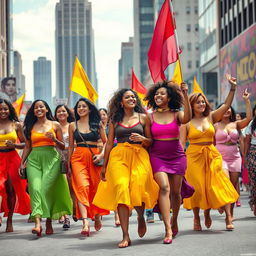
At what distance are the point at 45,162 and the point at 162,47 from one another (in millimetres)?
2336

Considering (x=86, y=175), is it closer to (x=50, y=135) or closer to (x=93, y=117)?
(x=50, y=135)

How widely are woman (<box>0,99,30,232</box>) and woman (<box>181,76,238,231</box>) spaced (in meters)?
2.59

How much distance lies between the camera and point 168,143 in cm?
872

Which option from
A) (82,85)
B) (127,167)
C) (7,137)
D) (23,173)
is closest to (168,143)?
(127,167)

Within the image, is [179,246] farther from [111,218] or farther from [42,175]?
[111,218]

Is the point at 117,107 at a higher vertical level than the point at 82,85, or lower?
lower

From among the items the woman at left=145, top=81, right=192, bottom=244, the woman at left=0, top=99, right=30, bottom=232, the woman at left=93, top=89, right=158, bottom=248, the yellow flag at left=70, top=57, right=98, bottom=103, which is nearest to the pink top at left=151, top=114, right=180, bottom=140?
the woman at left=145, top=81, right=192, bottom=244

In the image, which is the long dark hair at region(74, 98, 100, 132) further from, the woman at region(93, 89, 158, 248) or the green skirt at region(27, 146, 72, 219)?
the woman at region(93, 89, 158, 248)

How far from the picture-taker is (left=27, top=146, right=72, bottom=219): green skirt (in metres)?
9.85

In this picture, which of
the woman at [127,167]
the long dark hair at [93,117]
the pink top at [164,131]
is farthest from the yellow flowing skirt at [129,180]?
the long dark hair at [93,117]

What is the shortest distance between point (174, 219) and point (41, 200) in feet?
6.51

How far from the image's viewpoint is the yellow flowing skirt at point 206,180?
31.8 ft

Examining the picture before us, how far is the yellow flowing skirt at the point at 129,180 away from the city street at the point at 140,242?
518mm

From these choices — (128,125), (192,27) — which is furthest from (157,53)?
(192,27)
